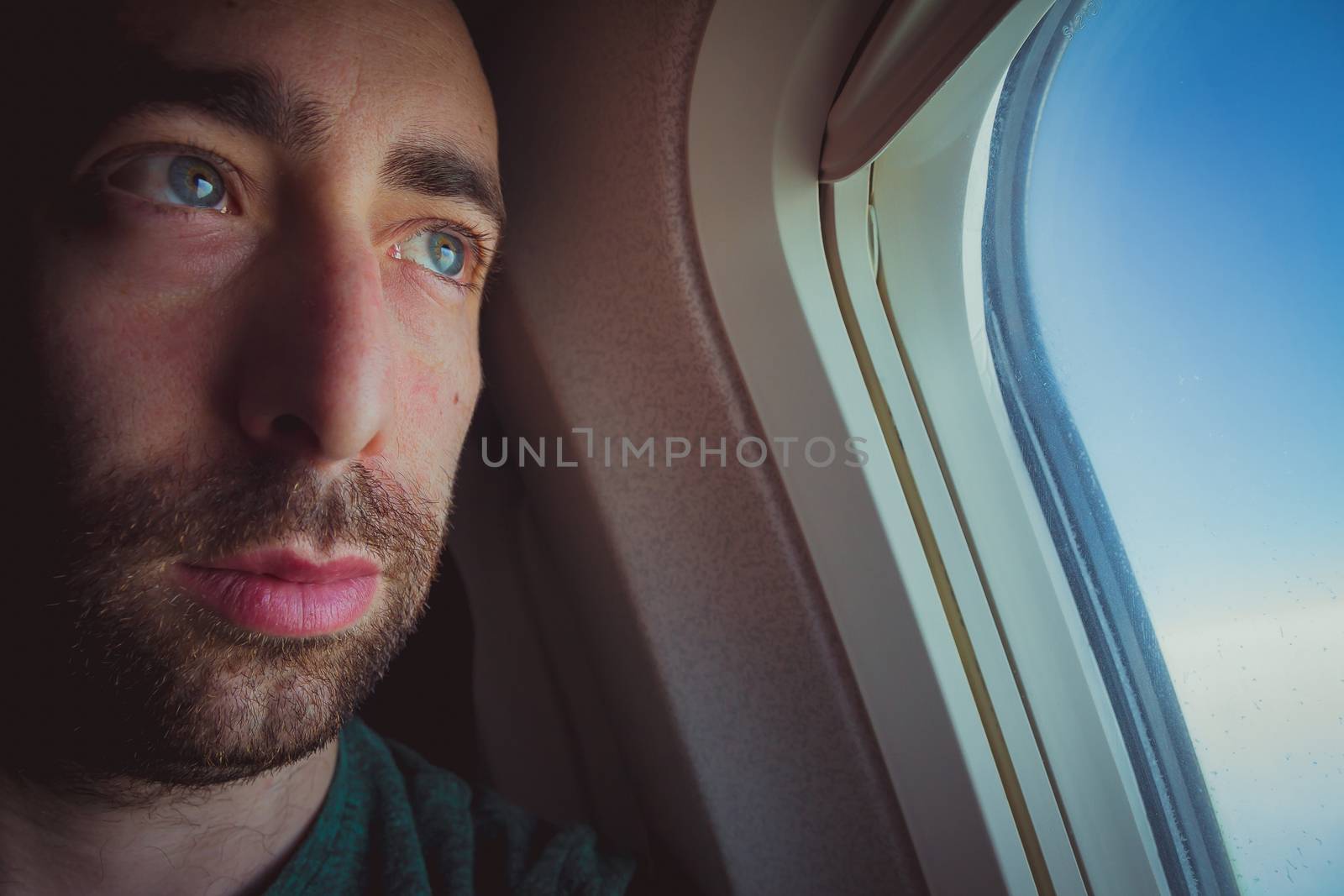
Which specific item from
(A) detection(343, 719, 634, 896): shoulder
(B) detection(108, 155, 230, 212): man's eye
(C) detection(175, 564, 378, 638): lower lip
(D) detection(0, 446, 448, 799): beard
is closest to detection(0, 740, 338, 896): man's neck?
(D) detection(0, 446, 448, 799): beard

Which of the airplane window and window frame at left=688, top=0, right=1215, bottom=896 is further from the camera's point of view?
window frame at left=688, top=0, right=1215, bottom=896

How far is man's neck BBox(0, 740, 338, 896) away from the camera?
0.79m

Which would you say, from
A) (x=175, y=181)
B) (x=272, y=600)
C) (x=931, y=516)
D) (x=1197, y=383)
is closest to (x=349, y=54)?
(x=175, y=181)

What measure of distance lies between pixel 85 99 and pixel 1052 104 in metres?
1.10

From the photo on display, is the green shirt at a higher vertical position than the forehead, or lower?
lower

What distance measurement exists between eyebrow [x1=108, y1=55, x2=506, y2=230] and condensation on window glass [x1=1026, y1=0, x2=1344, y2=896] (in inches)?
30.8

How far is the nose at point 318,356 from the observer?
0.71 meters

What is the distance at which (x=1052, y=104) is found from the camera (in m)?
0.86

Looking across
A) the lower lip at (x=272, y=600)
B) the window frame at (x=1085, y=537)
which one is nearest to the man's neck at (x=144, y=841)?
the lower lip at (x=272, y=600)

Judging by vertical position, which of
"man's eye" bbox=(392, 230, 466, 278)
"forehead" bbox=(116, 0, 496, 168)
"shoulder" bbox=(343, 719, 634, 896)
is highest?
"forehead" bbox=(116, 0, 496, 168)

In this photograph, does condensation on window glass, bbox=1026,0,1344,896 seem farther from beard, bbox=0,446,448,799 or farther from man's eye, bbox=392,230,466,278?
beard, bbox=0,446,448,799

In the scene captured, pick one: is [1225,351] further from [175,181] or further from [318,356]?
[175,181]

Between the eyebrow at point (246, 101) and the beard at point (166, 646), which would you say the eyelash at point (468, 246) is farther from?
the beard at point (166, 646)

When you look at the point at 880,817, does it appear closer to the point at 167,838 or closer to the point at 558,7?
the point at 167,838
